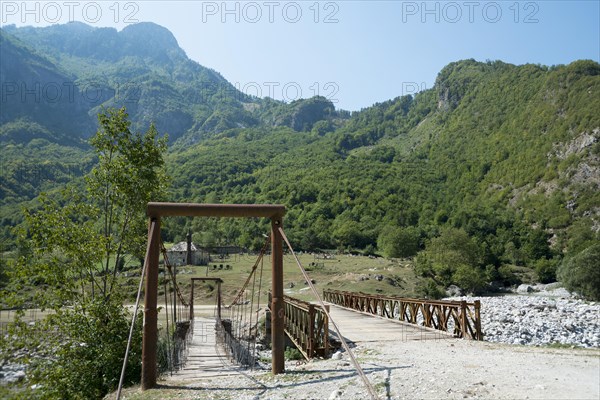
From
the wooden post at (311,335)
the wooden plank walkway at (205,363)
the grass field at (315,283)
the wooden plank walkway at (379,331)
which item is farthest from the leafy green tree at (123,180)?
the grass field at (315,283)

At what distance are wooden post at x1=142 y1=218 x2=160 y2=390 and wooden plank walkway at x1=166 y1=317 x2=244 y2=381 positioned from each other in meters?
0.79

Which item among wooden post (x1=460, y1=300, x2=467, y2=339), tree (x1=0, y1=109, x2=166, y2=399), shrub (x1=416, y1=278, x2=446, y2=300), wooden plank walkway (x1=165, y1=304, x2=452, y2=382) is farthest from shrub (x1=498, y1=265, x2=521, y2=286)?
tree (x1=0, y1=109, x2=166, y2=399)

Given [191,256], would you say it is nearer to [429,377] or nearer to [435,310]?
[435,310]

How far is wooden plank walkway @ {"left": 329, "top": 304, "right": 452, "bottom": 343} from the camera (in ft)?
35.7

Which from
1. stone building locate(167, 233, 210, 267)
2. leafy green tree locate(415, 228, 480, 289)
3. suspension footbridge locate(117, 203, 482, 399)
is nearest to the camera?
suspension footbridge locate(117, 203, 482, 399)

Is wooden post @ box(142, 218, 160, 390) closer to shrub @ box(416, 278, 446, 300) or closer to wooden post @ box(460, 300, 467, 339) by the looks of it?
wooden post @ box(460, 300, 467, 339)

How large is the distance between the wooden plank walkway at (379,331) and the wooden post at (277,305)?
3.36 m

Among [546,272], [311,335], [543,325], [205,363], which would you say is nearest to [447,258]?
[546,272]

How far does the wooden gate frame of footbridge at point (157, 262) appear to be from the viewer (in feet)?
23.2

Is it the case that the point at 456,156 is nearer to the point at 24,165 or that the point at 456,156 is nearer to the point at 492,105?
the point at 492,105

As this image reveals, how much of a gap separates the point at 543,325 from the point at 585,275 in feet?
67.4

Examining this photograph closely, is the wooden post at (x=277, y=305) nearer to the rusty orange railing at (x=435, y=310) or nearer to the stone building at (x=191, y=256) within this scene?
the rusty orange railing at (x=435, y=310)

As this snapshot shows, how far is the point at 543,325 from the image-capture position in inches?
825

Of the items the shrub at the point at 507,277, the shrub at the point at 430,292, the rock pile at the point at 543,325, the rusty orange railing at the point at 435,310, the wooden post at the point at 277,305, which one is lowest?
the shrub at the point at 507,277
